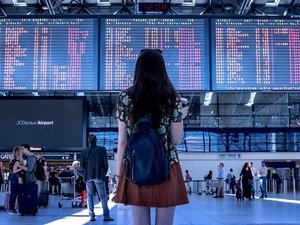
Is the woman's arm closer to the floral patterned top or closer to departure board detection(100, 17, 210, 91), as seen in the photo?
the floral patterned top

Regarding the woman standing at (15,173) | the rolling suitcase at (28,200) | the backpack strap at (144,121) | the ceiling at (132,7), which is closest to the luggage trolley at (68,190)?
the woman standing at (15,173)

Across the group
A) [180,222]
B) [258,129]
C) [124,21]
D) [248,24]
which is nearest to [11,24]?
[124,21]

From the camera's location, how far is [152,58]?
276 cm

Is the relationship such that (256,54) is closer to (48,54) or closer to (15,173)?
(48,54)

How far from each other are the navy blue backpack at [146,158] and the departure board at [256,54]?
9.16m

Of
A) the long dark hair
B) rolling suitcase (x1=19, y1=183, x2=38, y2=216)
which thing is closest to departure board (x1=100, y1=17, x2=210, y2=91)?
rolling suitcase (x1=19, y1=183, x2=38, y2=216)

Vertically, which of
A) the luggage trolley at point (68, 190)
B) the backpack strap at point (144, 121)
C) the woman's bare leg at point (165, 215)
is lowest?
the luggage trolley at point (68, 190)

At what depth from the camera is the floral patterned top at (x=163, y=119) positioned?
2.65 metres

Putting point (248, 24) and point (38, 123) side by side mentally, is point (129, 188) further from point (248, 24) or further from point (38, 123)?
point (38, 123)

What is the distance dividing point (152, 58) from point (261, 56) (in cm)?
946

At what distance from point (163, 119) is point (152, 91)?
149mm

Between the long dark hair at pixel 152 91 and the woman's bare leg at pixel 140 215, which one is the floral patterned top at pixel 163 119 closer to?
the long dark hair at pixel 152 91

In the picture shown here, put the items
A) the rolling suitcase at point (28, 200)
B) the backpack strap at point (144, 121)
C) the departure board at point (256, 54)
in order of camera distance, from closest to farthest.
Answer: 1. the backpack strap at point (144, 121)
2. the rolling suitcase at point (28, 200)
3. the departure board at point (256, 54)

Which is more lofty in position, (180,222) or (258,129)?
(258,129)
